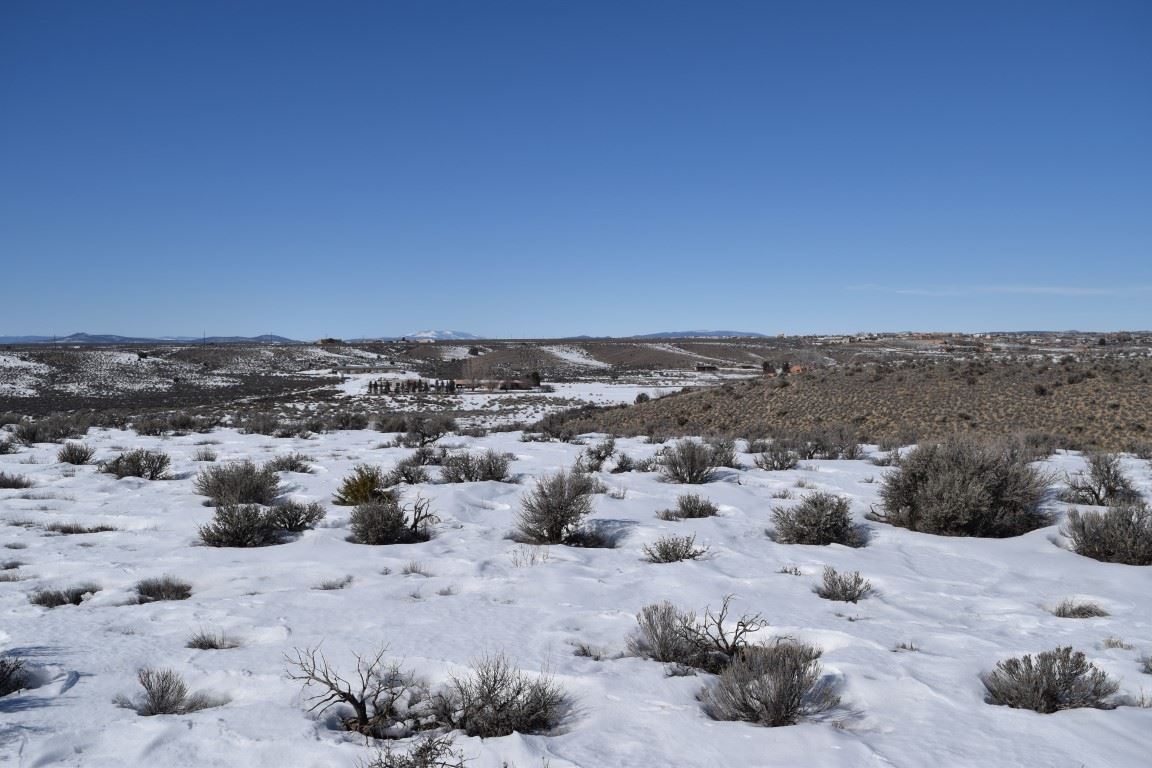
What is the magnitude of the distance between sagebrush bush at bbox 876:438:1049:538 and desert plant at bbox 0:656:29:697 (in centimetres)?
749

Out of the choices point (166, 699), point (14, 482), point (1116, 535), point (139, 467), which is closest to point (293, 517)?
point (166, 699)

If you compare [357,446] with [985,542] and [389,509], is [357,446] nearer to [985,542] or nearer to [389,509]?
[389,509]

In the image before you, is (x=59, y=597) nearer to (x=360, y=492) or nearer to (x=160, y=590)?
(x=160, y=590)

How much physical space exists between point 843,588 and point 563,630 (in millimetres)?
2271

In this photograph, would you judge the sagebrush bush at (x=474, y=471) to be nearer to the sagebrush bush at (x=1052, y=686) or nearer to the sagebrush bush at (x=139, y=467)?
the sagebrush bush at (x=139, y=467)

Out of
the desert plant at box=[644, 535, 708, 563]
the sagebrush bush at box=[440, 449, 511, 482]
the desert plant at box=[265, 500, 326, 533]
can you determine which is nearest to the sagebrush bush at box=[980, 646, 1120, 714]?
the desert plant at box=[644, 535, 708, 563]

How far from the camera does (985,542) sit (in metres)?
6.61

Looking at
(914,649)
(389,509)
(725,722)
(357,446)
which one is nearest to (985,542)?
(914,649)

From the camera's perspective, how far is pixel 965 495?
679 centimetres

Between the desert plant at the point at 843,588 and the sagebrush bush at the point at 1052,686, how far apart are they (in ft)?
5.01

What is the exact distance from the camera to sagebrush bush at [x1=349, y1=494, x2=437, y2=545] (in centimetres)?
675

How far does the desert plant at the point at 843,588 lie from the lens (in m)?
5.12

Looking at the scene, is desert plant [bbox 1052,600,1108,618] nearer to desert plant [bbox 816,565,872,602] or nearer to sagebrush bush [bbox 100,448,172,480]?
desert plant [bbox 816,565,872,602]

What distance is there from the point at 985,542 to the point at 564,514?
424cm
